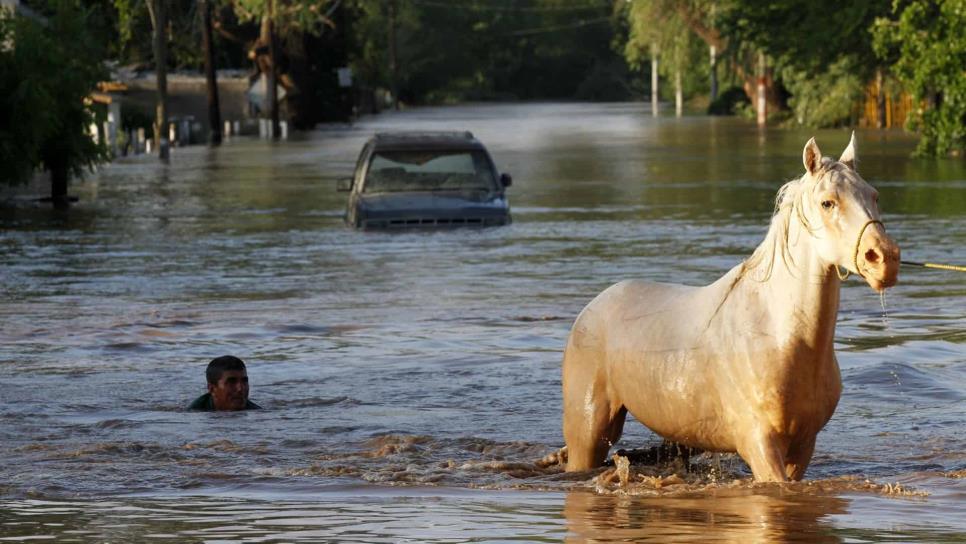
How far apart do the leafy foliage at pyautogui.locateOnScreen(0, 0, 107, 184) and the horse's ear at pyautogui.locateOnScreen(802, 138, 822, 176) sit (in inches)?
1042

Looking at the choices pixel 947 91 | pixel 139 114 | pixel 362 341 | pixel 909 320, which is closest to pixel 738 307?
pixel 362 341

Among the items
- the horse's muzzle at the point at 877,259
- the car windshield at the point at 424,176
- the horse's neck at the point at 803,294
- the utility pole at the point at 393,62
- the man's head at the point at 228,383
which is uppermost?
the utility pole at the point at 393,62

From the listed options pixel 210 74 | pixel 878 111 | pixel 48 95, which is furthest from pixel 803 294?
pixel 878 111

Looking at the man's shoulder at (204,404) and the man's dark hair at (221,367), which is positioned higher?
the man's dark hair at (221,367)

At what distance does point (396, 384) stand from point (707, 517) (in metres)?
5.64

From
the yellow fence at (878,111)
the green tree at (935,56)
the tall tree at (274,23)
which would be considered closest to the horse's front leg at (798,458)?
the green tree at (935,56)

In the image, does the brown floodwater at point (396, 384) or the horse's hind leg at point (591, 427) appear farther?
the horse's hind leg at point (591, 427)

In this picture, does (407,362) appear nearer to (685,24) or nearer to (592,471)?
(592,471)

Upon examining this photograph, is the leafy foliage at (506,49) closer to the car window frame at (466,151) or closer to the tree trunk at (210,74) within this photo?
the tree trunk at (210,74)

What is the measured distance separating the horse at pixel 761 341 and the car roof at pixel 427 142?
17.0m

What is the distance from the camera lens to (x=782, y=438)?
26.1 ft

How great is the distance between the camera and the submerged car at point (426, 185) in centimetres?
2581

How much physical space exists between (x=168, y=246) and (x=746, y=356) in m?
19.1

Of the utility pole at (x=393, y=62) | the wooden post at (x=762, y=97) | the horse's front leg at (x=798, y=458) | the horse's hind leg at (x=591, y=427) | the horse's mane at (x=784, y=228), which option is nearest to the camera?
the horse's mane at (x=784, y=228)
